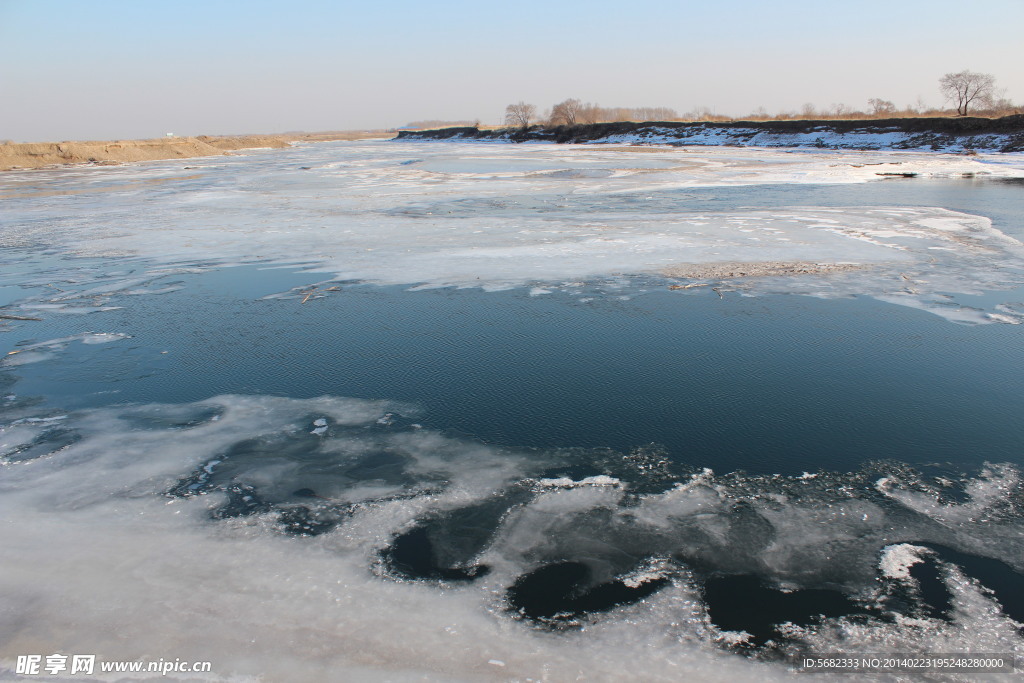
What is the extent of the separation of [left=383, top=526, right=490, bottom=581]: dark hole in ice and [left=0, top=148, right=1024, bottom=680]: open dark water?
1cm

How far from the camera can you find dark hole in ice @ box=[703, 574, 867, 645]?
7.50 ft

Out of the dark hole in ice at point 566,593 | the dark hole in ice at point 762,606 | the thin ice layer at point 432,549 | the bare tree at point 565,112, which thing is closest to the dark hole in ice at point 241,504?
the thin ice layer at point 432,549

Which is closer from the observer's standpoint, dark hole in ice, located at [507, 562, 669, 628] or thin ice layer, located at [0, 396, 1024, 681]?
thin ice layer, located at [0, 396, 1024, 681]

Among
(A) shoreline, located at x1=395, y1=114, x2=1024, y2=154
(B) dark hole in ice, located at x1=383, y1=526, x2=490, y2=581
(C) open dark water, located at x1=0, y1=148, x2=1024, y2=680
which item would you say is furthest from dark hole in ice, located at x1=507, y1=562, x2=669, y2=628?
(A) shoreline, located at x1=395, y1=114, x2=1024, y2=154

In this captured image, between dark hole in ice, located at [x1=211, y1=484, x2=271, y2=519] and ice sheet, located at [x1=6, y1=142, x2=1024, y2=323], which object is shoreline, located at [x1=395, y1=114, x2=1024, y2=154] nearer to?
ice sheet, located at [x1=6, y1=142, x2=1024, y2=323]

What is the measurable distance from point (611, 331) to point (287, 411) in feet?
8.88

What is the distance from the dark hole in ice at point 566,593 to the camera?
7.73 ft

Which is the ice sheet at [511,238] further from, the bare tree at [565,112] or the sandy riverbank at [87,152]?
the bare tree at [565,112]

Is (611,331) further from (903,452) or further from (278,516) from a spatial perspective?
(278,516)

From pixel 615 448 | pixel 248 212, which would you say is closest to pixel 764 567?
pixel 615 448

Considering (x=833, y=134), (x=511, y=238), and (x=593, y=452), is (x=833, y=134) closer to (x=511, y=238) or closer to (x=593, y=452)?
(x=511, y=238)

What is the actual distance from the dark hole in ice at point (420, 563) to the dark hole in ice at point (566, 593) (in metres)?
0.21

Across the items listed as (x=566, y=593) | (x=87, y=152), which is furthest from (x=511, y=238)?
(x=87, y=152)

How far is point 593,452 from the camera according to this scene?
3490mm
